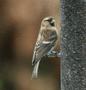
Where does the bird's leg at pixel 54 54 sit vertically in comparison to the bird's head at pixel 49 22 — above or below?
below

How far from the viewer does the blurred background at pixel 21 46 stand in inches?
293

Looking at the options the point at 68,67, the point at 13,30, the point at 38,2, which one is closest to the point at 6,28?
the point at 13,30

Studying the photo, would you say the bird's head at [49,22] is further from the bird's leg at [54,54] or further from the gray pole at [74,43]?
the gray pole at [74,43]

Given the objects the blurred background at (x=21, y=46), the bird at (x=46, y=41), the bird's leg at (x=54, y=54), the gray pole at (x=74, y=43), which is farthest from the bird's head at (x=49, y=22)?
the blurred background at (x=21, y=46)

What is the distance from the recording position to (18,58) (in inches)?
309

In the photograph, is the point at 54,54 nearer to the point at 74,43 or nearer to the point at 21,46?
the point at 74,43

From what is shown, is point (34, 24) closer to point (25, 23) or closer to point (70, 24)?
point (25, 23)

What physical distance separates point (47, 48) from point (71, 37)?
89cm

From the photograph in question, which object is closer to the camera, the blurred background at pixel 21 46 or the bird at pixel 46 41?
the bird at pixel 46 41

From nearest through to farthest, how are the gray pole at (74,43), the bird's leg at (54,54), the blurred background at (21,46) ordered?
1. the gray pole at (74,43)
2. the bird's leg at (54,54)
3. the blurred background at (21,46)

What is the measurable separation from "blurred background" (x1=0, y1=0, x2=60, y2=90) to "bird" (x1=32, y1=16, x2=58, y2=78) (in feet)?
6.74

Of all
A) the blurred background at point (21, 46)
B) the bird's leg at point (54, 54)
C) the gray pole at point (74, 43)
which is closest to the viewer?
the gray pole at point (74, 43)

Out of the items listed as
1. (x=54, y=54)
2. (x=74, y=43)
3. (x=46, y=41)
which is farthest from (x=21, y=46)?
(x=74, y=43)

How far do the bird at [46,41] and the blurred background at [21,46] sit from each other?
2055 millimetres
